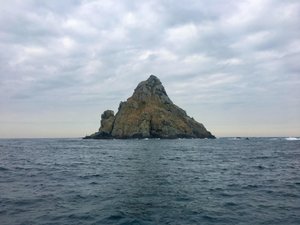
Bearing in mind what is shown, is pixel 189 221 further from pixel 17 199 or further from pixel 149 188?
pixel 17 199

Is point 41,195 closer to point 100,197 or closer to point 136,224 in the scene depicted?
point 100,197

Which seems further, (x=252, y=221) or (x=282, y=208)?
(x=282, y=208)

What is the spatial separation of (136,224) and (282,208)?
1005 centimetres

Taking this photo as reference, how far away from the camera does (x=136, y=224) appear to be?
1720 cm

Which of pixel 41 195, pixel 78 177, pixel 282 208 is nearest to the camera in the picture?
pixel 282 208

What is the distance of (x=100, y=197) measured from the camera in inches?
953

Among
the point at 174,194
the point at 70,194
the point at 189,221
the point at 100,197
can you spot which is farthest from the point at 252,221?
the point at 70,194

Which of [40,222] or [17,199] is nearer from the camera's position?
[40,222]

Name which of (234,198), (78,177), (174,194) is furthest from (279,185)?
(78,177)

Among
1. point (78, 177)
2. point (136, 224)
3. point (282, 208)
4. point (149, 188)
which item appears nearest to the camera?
point (136, 224)

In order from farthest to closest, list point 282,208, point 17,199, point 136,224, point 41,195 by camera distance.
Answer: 1. point 41,195
2. point 17,199
3. point 282,208
4. point 136,224

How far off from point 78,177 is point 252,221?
2204 cm

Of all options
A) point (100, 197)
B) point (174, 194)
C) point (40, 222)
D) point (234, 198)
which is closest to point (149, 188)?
point (174, 194)

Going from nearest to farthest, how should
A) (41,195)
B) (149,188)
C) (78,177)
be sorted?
(41,195) → (149,188) → (78,177)
